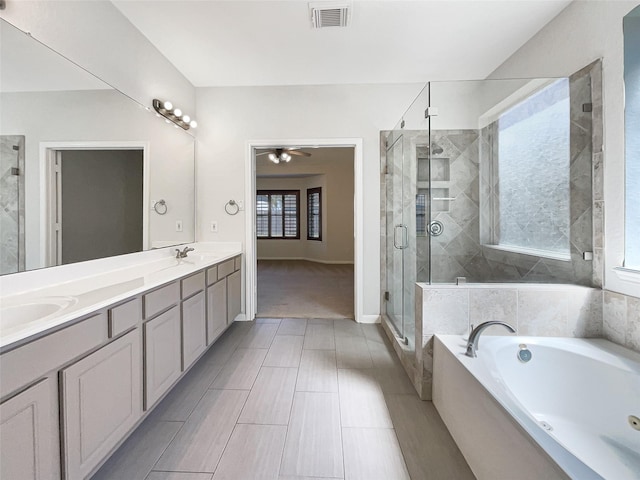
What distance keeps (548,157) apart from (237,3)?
8.28ft

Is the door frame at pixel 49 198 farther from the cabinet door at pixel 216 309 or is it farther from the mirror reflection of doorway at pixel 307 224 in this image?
the mirror reflection of doorway at pixel 307 224

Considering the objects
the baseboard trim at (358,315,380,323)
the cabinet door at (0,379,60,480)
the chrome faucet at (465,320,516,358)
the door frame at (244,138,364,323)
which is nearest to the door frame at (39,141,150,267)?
the cabinet door at (0,379,60,480)

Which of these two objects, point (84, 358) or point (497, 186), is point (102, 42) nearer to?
point (84, 358)

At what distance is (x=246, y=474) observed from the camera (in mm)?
1271

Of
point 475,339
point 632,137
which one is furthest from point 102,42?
point 632,137

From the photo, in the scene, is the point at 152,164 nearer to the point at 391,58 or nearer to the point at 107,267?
the point at 107,267

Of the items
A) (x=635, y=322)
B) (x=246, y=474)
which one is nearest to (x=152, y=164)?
(x=246, y=474)

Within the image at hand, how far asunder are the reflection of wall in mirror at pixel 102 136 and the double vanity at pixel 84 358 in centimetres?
42

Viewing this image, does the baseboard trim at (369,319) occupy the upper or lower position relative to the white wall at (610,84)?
lower

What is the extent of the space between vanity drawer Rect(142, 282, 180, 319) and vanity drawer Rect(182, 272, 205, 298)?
3.4 inches

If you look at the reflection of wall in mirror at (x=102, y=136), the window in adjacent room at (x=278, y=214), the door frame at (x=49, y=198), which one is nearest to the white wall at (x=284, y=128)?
the reflection of wall in mirror at (x=102, y=136)

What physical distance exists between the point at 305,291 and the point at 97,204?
322 cm

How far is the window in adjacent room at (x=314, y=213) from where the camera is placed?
806 centimetres

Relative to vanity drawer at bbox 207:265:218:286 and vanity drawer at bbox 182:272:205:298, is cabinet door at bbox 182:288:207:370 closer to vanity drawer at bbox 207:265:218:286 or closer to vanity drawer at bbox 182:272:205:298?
vanity drawer at bbox 182:272:205:298
